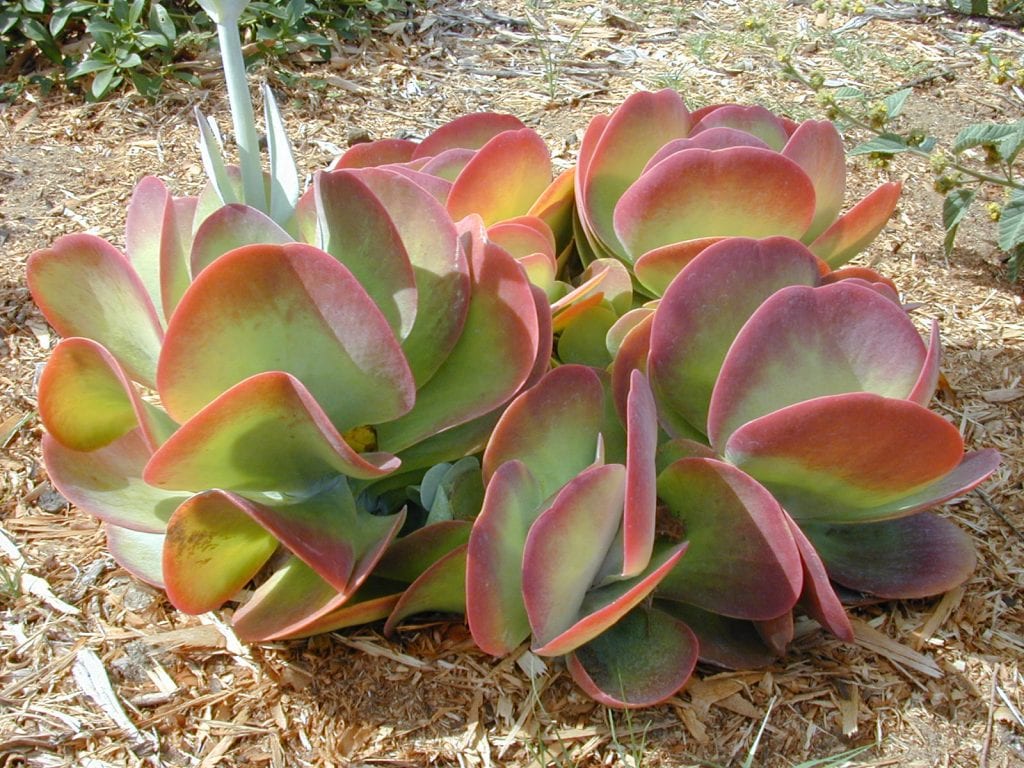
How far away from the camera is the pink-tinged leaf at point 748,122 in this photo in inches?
58.2

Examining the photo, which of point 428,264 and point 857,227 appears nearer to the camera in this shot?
point 428,264

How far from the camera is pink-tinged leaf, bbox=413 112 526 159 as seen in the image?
1540 millimetres

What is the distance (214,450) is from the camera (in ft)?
3.33

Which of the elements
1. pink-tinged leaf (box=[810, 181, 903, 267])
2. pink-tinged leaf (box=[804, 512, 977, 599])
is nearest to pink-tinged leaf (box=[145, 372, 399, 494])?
pink-tinged leaf (box=[804, 512, 977, 599])

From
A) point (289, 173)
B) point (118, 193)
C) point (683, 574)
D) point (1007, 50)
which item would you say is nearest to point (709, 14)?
point (1007, 50)

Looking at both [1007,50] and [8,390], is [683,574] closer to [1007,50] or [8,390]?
[8,390]

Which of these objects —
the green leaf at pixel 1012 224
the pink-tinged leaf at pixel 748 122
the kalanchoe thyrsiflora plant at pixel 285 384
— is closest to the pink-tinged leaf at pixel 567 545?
the kalanchoe thyrsiflora plant at pixel 285 384

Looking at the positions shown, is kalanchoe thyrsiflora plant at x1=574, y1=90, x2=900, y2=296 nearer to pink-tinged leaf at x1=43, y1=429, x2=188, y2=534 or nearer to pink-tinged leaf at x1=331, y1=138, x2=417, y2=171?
pink-tinged leaf at x1=331, y1=138, x2=417, y2=171

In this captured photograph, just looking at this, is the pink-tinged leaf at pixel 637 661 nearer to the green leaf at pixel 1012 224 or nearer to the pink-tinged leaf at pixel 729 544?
the pink-tinged leaf at pixel 729 544

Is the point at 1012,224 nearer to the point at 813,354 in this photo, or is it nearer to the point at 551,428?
the point at 813,354

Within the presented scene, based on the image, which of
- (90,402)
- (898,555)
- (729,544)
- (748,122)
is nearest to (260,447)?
(90,402)

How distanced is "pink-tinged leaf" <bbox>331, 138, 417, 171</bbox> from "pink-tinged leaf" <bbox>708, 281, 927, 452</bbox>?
0.67 metres

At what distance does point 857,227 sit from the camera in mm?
1387

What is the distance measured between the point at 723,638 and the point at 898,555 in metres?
0.24
